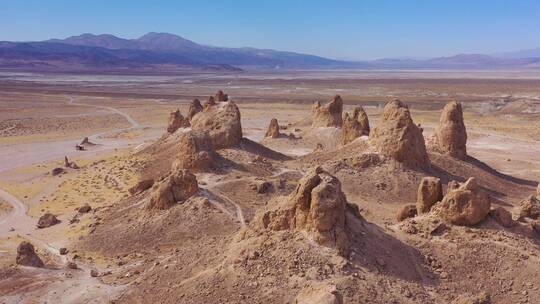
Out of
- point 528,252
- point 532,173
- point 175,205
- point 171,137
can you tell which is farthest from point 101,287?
point 532,173

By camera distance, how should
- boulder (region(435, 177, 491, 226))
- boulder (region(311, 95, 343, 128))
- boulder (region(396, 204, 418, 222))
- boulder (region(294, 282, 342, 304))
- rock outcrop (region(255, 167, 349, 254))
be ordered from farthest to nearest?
boulder (region(311, 95, 343, 128)) < boulder (region(396, 204, 418, 222)) < boulder (region(435, 177, 491, 226)) < rock outcrop (region(255, 167, 349, 254)) < boulder (region(294, 282, 342, 304))

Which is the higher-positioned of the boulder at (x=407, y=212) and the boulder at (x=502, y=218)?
the boulder at (x=502, y=218)

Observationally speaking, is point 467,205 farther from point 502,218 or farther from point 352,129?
point 352,129

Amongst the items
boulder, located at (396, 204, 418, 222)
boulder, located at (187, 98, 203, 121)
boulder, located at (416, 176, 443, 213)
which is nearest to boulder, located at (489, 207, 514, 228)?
boulder, located at (416, 176, 443, 213)

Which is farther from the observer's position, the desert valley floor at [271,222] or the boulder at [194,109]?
the boulder at [194,109]

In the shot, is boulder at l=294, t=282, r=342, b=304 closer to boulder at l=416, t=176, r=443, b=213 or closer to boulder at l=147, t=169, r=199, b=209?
boulder at l=416, t=176, r=443, b=213

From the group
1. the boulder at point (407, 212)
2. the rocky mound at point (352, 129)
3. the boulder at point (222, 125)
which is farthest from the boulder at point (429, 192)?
the boulder at point (222, 125)

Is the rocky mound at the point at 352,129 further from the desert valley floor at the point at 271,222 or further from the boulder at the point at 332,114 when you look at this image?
the boulder at the point at 332,114
